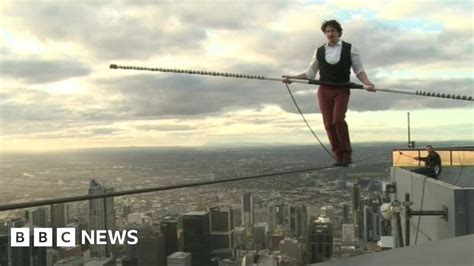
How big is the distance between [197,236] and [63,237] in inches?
34.4

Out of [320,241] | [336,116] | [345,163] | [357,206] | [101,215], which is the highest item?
[336,116]

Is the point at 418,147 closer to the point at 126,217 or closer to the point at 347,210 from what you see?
the point at 347,210

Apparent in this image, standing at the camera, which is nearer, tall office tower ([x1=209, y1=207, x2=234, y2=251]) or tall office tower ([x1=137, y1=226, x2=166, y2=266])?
tall office tower ([x1=137, y1=226, x2=166, y2=266])

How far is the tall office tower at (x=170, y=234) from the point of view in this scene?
357 centimetres

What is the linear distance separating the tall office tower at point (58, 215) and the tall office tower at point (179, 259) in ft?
2.18

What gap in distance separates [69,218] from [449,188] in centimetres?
637

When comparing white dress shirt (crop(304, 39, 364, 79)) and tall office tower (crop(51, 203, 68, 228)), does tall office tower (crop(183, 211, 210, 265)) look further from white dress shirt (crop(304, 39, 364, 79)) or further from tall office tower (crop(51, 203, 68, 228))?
white dress shirt (crop(304, 39, 364, 79))

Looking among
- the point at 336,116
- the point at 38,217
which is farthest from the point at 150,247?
the point at 336,116

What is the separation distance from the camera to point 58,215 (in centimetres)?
328

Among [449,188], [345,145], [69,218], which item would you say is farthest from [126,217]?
[449,188]

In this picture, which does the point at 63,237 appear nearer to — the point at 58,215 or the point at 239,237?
the point at 58,215

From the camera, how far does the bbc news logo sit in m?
3.42

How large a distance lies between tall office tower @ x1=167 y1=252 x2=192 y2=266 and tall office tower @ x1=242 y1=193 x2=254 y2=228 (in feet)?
3.02

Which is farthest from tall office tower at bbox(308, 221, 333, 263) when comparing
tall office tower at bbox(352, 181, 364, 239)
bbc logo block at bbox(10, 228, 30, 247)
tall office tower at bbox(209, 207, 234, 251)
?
tall office tower at bbox(352, 181, 364, 239)
